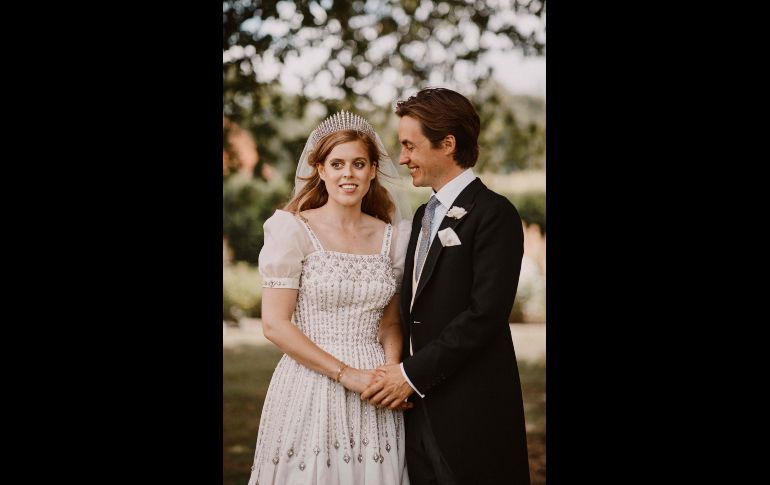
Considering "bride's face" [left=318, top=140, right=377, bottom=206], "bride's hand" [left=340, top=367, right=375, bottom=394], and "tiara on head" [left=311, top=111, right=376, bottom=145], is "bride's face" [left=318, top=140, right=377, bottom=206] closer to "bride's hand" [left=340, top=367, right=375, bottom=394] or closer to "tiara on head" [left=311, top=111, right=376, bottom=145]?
"tiara on head" [left=311, top=111, right=376, bottom=145]

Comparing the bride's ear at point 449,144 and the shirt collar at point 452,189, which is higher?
the bride's ear at point 449,144

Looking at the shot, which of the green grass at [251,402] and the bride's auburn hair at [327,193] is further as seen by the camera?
the green grass at [251,402]

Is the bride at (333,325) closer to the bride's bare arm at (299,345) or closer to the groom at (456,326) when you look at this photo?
the bride's bare arm at (299,345)

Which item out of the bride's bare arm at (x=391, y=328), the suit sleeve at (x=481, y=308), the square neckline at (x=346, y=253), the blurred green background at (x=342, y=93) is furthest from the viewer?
the blurred green background at (x=342, y=93)

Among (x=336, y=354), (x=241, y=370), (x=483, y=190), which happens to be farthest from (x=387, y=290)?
(x=241, y=370)

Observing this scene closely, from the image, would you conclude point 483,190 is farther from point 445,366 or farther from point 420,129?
point 445,366

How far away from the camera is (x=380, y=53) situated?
18.1ft

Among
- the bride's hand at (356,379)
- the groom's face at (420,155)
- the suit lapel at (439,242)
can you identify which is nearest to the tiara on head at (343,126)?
the groom's face at (420,155)

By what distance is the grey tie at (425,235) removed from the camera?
3119 millimetres

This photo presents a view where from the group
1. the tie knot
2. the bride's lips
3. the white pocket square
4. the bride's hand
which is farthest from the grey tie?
the bride's hand

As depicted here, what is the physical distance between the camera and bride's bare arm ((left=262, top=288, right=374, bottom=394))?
3033 millimetres

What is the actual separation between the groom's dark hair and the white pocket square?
34 centimetres

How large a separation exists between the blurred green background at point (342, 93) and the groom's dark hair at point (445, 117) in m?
2.05

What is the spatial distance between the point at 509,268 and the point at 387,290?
510 millimetres
